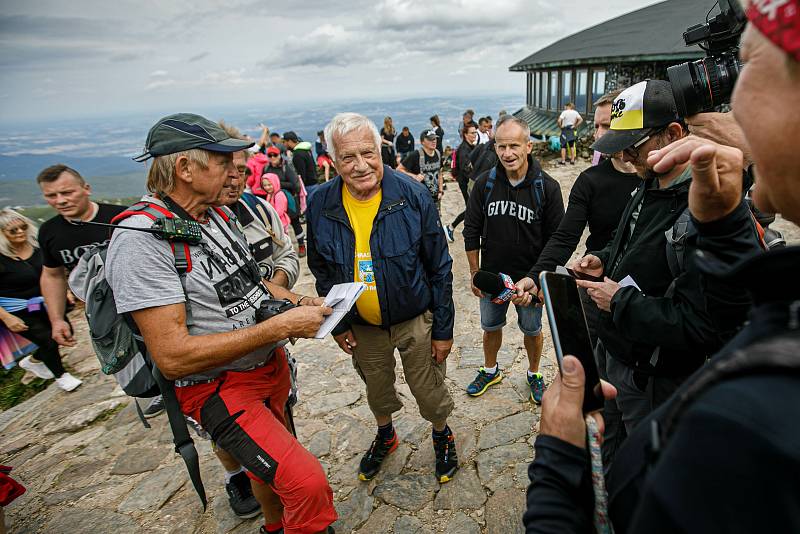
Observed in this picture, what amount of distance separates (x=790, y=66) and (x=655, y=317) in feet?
4.37

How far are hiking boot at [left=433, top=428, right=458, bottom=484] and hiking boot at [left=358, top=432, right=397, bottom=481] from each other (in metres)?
0.38

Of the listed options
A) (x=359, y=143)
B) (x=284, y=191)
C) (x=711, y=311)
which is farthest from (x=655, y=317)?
(x=284, y=191)

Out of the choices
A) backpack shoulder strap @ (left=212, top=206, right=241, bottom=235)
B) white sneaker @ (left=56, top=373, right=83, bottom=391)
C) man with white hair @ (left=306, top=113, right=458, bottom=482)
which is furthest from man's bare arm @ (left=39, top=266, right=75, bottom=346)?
man with white hair @ (left=306, top=113, right=458, bottom=482)

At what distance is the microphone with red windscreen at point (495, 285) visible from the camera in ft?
9.55

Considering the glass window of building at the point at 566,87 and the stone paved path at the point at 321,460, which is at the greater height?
the glass window of building at the point at 566,87

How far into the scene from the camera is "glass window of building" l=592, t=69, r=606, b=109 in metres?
18.8

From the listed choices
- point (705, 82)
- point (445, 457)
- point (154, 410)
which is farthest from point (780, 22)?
point (154, 410)

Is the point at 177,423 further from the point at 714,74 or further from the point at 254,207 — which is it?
the point at 714,74

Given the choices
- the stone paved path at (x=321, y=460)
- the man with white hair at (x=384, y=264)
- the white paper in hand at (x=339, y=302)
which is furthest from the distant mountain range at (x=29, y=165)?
the white paper in hand at (x=339, y=302)

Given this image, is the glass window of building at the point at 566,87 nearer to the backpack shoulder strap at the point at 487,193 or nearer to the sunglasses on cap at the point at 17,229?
the backpack shoulder strap at the point at 487,193

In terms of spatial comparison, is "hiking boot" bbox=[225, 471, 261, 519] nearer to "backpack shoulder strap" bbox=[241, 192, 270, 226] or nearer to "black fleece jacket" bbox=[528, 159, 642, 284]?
"backpack shoulder strap" bbox=[241, 192, 270, 226]

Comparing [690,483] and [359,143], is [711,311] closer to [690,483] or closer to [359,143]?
[690,483]

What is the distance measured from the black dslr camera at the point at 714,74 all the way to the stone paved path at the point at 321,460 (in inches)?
100

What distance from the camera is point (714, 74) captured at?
1.81 m
